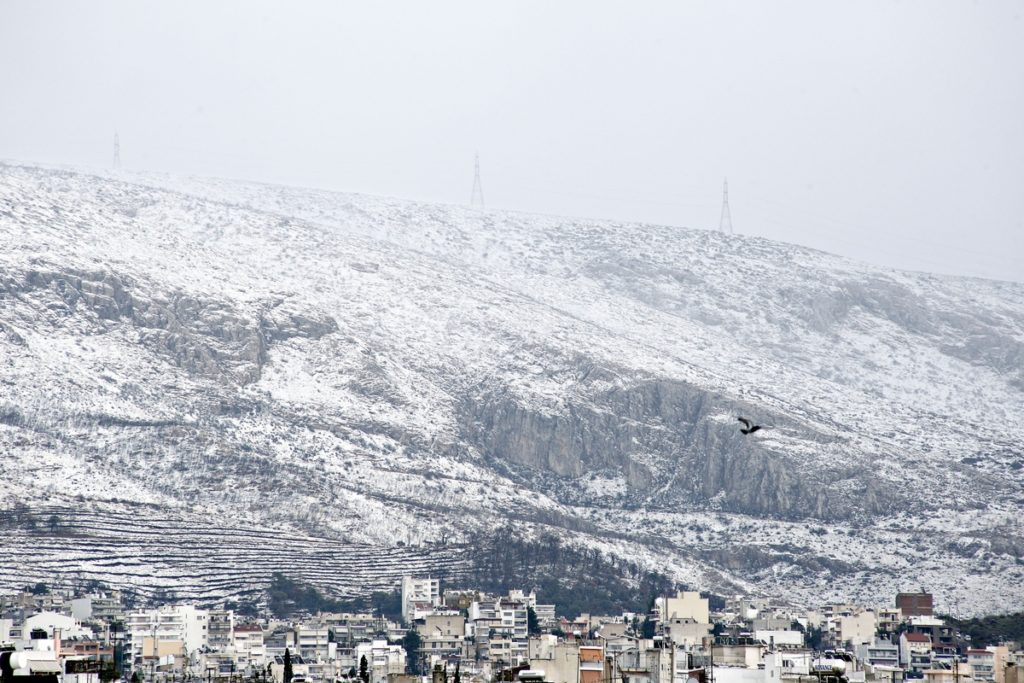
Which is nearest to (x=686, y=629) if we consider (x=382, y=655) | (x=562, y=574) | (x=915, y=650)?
(x=915, y=650)

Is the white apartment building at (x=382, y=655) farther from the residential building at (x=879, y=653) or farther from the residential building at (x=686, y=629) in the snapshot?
the residential building at (x=879, y=653)

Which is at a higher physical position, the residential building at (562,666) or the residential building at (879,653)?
the residential building at (562,666)

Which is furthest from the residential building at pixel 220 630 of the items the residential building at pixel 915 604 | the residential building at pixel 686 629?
the residential building at pixel 915 604

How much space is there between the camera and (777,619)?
506 feet

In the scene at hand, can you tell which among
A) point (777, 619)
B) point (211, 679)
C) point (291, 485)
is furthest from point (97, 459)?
point (211, 679)

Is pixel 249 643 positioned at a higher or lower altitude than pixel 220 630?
lower

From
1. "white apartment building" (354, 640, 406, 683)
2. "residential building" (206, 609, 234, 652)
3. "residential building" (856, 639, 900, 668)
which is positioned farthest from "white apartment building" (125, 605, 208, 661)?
"residential building" (856, 639, 900, 668)

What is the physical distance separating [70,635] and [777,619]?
159ft

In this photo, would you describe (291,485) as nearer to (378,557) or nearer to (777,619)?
(378,557)

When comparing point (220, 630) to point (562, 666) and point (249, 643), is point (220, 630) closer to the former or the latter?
point (249, 643)

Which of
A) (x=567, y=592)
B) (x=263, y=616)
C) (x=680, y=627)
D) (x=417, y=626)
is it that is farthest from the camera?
(x=567, y=592)

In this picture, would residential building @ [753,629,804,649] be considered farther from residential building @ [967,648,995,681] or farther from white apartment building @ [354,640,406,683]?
white apartment building @ [354,640,406,683]

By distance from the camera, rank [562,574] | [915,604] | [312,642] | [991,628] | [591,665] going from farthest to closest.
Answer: [562,574] → [915,604] → [991,628] → [312,642] → [591,665]

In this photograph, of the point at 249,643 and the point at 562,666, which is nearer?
the point at 562,666
